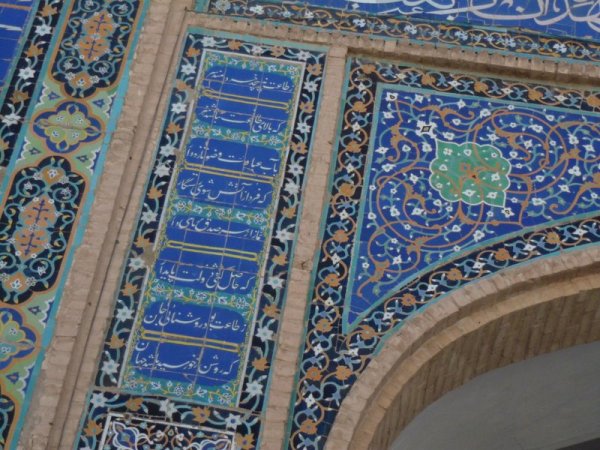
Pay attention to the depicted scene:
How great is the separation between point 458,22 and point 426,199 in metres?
1.24

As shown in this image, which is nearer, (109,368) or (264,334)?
(109,368)

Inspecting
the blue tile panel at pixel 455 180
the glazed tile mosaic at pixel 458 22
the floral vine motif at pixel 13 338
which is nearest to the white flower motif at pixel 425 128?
the blue tile panel at pixel 455 180

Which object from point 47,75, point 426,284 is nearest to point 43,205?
point 47,75

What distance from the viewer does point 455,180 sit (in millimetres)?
7492

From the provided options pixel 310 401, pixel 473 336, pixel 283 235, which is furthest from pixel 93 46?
pixel 473 336

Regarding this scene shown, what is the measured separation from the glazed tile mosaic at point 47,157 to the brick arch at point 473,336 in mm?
1456


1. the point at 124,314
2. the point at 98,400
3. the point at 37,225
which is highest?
the point at 37,225

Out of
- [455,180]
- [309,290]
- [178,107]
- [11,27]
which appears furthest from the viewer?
[11,27]

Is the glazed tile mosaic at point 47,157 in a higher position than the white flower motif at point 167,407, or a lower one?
higher

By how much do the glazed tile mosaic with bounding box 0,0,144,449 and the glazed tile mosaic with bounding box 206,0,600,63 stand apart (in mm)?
633

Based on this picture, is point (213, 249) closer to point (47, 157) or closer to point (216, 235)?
point (216, 235)

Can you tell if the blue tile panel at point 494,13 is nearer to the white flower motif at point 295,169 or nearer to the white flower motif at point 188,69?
the white flower motif at point 188,69

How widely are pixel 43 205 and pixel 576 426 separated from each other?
324 centimetres

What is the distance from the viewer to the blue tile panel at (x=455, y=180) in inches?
283
